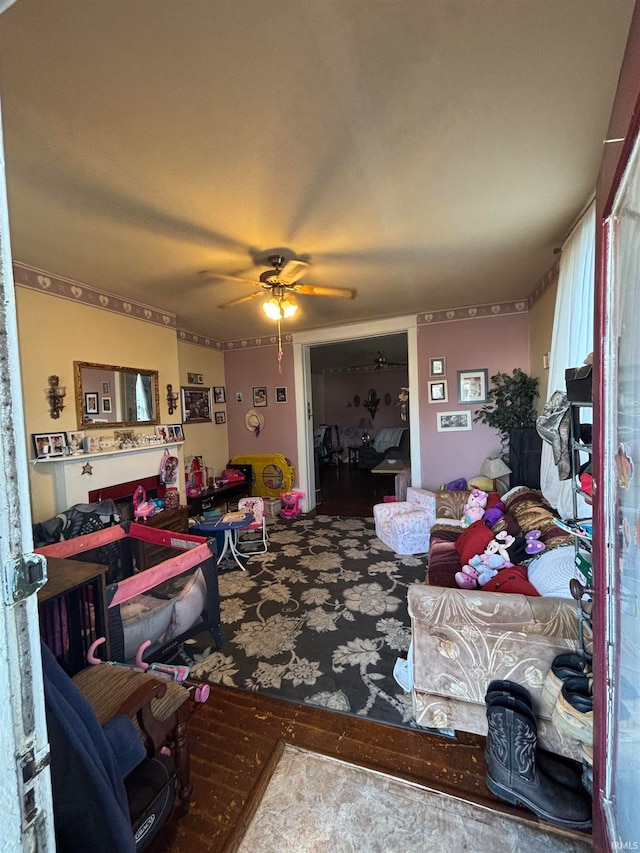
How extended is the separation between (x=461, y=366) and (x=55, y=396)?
4.15 m

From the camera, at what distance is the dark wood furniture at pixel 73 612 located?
1.35 m

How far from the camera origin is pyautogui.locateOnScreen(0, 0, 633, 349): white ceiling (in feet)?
3.43

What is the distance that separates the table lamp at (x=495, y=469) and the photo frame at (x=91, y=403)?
397cm

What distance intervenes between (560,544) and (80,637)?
2.43 metres

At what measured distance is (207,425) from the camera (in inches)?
198

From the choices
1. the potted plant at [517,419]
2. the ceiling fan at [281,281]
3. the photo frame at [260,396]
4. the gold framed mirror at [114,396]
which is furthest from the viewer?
the photo frame at [260,396]

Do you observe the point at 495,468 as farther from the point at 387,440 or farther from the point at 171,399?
the point at 387,440

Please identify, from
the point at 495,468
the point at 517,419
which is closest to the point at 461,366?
the point at 517,419

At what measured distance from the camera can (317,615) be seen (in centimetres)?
246

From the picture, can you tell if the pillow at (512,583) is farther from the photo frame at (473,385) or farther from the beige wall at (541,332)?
the photo frame at (473,385)

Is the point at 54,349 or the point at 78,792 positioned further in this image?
the point at 54,349

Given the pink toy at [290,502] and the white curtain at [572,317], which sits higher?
the white curtain at [572,317]

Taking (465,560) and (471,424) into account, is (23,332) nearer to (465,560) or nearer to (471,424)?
(465,560)

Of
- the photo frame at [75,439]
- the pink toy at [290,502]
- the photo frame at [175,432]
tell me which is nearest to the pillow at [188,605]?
the photo frame at [75,439]
